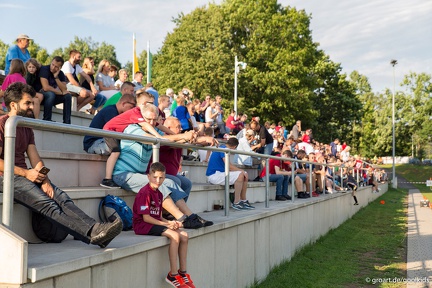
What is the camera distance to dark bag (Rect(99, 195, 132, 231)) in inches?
230

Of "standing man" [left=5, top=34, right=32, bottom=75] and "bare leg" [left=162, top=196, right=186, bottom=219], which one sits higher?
"standing man" [left=5, top=34, right=32, bottom=75]

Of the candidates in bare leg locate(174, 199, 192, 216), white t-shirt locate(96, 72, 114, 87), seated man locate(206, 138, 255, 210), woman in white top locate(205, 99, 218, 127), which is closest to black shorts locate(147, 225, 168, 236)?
bare leg locate(174, 199, 192, 216)

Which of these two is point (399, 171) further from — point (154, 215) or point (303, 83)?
point (154, 215)

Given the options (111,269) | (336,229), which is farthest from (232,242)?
(336,229)

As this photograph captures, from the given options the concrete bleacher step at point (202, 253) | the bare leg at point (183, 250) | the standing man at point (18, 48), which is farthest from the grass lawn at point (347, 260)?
the standing man at point (18, 48)

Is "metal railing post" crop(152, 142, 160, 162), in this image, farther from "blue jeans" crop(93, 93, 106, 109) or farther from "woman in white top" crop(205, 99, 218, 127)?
"woman in white top" crop(205, 99, 218, 127)

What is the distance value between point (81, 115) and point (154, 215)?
5102 mm

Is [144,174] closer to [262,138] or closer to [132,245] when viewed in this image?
[132,245]

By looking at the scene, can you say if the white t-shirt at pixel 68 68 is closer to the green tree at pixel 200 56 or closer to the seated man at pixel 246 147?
the seated man at pixel 246 147

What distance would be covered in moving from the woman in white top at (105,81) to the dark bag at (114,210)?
20.4ft

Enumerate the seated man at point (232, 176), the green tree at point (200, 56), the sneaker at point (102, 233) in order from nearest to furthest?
the sneaker at point (102, 233), the seated man at point (232, 176), the green tree at point (200, 56)

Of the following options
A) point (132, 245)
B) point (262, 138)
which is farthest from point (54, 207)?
point (262, 138)

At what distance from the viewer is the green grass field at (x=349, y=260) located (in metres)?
10.1

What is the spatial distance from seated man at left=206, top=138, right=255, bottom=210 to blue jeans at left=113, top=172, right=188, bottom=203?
2368 mm
